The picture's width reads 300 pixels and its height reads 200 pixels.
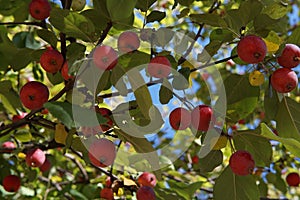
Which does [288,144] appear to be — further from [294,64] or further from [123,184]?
[123,184]

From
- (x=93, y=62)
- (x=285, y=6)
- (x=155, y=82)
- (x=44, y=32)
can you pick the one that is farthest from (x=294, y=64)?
(x=44, y=32)

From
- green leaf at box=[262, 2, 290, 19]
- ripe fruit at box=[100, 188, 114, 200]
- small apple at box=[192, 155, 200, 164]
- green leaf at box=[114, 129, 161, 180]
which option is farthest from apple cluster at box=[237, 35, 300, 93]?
small apple at box=[192, 155, 200, 164]

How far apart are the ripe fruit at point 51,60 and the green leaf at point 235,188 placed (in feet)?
2.47

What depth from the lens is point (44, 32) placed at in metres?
1.56

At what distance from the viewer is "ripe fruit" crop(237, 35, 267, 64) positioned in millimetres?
1438

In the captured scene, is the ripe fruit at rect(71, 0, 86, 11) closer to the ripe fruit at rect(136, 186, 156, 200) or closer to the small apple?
the ripe fruit at rect(136, 186, 156, 200)

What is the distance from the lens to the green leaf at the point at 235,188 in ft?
5.68

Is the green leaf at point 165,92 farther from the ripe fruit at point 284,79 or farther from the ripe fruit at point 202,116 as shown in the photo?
the ripe fruit at point 284,79

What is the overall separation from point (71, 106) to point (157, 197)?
852mm

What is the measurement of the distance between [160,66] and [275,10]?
45 centimetres

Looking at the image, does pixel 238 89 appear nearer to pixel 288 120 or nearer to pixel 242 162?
pixel 288 120

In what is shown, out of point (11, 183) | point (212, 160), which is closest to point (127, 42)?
point (212, 160)

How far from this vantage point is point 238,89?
181 cm

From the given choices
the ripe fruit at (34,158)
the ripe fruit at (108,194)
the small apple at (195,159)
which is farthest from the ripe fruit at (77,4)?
the small apple at (195,159)
